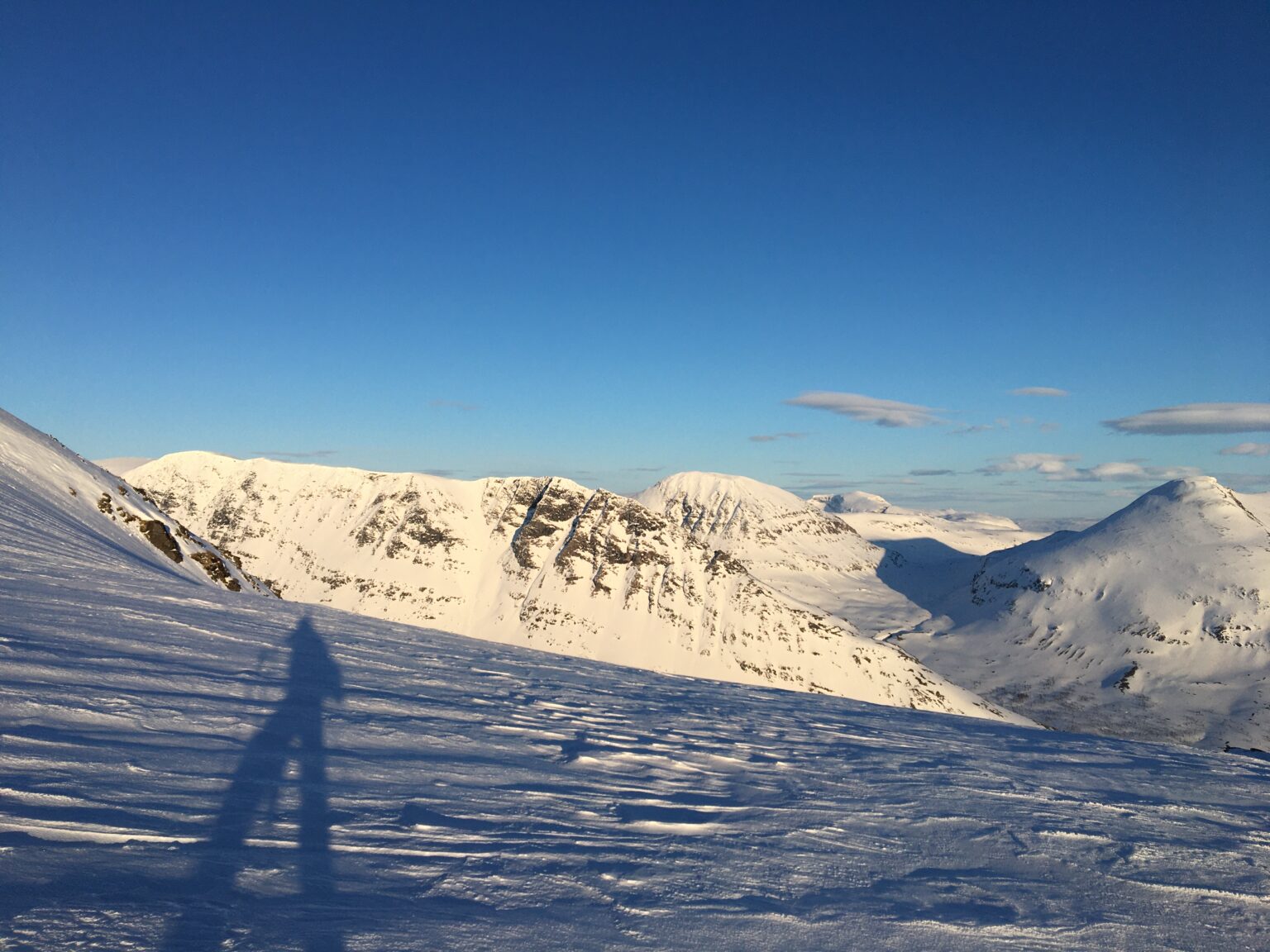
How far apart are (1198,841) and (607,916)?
597cm

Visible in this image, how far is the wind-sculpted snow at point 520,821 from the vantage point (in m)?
3.79

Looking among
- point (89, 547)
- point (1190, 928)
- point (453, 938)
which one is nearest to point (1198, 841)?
point (1190, 928)

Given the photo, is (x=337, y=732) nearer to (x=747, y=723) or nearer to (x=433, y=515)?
(x=747, y=723)

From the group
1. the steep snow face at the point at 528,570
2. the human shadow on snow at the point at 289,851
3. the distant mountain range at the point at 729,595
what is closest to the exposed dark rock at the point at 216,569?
the human shadow on snow at the point at 289,851

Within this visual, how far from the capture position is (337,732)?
6.95 meters

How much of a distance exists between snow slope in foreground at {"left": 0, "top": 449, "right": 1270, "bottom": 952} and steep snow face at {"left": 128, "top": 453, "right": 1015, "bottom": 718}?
116 m

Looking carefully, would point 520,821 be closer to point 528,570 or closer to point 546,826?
point 546,826

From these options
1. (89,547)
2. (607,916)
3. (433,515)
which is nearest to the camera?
(607,916)

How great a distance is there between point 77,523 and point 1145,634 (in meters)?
195

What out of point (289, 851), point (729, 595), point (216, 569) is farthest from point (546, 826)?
point (729, 595)

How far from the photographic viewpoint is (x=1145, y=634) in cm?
15838

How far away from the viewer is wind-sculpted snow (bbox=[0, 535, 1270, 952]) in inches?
149

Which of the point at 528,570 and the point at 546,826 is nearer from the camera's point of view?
the point at 546,826

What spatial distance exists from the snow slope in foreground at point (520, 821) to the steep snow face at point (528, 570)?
116323 mm
